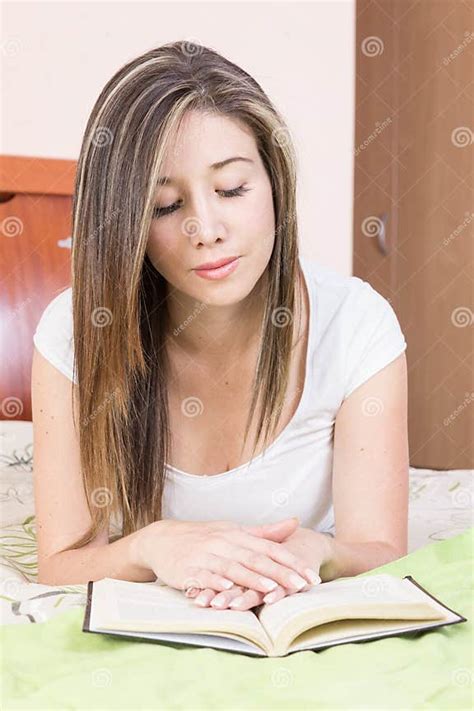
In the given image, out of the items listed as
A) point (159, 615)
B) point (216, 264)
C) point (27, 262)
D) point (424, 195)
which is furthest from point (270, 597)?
point (424, 195)

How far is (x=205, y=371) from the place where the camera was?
122 centimetres

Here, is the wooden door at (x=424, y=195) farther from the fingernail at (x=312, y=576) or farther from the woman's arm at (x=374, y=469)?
the fingernail at (x=312, y=576)

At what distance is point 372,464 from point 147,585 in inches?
13.3

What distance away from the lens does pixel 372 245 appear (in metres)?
3.13

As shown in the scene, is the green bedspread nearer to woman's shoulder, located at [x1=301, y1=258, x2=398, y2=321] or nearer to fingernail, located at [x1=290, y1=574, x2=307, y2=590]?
fingernail, located at [x1=290, y1=574, x2=307, y2=590]

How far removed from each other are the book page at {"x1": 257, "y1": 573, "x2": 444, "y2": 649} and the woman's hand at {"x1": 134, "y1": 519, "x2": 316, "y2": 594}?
0.09 feet

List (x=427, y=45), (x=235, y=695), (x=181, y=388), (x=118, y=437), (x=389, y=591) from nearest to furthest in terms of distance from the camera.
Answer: (x=235, y=695) < (x=389, y=591) < (x=118, y=437) < (x=181, y=388) < (x=427, y=45)

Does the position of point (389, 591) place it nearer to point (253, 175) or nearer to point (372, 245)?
point (253, 175)

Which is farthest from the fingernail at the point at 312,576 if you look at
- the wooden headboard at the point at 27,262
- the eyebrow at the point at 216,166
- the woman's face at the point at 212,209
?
the wooden headboard at the point at 27,262

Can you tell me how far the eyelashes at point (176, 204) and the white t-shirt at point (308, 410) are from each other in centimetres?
20

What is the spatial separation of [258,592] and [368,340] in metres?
0.42

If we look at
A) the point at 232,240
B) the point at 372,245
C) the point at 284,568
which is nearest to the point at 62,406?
the point at 232,240

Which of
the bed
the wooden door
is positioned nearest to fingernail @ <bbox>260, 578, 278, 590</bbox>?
the bed

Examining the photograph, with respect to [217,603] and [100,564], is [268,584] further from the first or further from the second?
[100,564]
